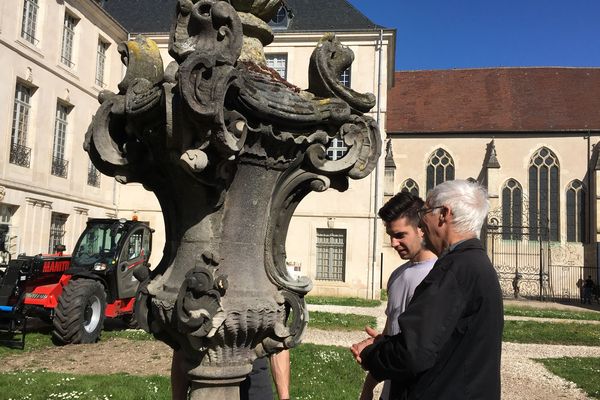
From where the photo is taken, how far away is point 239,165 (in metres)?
2.31

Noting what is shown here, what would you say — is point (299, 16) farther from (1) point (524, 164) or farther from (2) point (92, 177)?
(1) point (524, 164)

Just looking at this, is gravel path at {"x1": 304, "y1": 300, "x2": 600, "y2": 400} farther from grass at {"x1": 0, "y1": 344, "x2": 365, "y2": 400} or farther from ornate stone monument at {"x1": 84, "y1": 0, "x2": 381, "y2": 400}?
ornate stone monument at {"x1": 84, "y1": 0, "x2": 381, "y2": 400}

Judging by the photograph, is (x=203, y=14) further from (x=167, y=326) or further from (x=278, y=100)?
(x=167, y=326)

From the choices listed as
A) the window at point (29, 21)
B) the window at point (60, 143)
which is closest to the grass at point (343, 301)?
the window at point (60, 143)

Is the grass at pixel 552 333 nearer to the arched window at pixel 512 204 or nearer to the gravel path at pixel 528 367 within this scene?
the gravel path at pixel 528 367

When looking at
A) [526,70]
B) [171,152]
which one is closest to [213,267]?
[171,152]

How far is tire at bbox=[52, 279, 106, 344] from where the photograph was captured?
751cm

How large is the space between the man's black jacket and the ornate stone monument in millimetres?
738

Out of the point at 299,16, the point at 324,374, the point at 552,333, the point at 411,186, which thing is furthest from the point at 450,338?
the point at 411,186

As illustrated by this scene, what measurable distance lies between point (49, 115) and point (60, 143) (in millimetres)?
1148

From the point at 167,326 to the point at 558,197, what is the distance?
86.2 feet

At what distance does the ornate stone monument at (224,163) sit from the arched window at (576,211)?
1012 inches

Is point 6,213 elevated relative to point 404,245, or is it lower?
elevated

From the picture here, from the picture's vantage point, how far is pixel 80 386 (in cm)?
514
